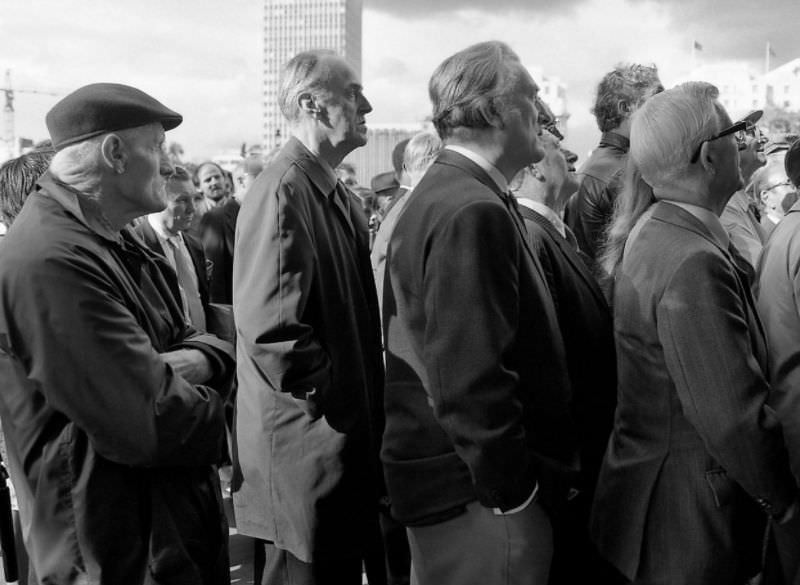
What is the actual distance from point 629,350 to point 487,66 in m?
0.93

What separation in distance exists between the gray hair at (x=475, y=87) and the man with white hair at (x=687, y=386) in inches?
18.3

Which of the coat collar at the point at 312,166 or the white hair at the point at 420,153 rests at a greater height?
the coat collar at the point at 312,166

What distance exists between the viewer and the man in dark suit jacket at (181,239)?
5332mm

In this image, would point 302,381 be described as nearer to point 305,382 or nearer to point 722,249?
point 305,382

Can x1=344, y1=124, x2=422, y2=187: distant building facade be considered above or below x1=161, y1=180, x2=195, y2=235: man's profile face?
below

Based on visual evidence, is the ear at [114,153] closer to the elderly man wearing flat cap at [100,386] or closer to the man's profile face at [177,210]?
the elderly man wearing flat cap at [100,386]

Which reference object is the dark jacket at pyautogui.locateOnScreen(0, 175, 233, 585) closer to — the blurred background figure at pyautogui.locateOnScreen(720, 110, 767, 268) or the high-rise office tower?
the blurred background figure at pyautogui.locateOnScreen(720, 110, 767, 268)

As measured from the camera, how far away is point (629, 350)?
2775 mm

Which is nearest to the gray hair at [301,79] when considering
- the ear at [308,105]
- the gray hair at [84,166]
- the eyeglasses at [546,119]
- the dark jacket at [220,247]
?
the ear at [308,105]

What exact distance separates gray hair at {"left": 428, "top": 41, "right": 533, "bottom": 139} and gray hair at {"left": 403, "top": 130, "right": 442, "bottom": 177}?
2640mm

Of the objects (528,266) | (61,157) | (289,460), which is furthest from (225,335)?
(528,266)

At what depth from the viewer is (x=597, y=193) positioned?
4.67m

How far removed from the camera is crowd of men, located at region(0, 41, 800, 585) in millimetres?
2430

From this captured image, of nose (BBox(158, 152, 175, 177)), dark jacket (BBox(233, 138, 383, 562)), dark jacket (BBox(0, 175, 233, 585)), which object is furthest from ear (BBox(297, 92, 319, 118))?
dark jacket (BBox(0, 175, 233, 585))
